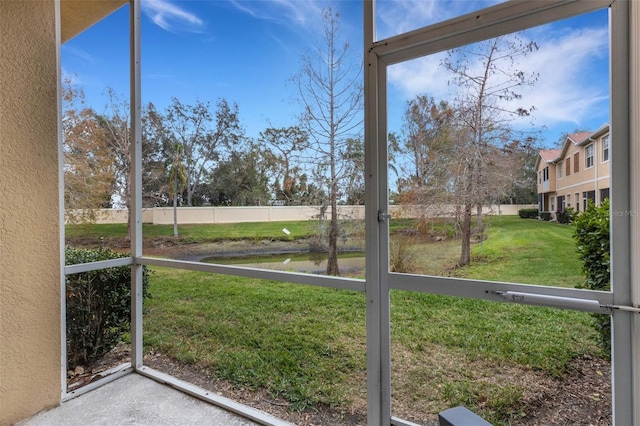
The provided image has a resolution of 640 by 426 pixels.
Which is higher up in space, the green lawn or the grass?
the green lawn

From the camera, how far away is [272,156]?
2121 mm

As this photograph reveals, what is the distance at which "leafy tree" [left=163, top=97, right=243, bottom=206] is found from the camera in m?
2.36

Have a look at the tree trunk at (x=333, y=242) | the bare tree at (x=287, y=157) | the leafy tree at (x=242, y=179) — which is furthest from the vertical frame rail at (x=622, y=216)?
the leafy tree at (x=242, y=179)

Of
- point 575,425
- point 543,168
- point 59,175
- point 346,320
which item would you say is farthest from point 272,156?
point 575,425

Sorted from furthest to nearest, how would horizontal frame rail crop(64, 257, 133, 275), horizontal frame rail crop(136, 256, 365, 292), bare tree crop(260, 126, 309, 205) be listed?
1. horizontal frame rail crop(64, 257, 133, 275)
2. bare tree crop(260, 126, 309, 205)
3. horizontal frame rail crop(136, 256, 365, 292)

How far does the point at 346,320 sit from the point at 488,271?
1056mm

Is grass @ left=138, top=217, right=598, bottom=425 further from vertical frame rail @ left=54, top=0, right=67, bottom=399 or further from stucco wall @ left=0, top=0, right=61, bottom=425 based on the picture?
stucco wall @ left=0, top=0, right=61, bottom=425

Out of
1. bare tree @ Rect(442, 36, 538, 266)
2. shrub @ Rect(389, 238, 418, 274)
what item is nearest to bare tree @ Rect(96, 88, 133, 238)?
shrub @ Rect(389, 238, 418, 274)

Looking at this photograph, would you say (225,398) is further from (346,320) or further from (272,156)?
(272,156)

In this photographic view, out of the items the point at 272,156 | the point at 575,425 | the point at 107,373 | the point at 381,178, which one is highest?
the point at 272,156

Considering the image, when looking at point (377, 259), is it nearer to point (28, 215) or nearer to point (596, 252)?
point (596, 252)

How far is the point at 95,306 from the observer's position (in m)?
2.46

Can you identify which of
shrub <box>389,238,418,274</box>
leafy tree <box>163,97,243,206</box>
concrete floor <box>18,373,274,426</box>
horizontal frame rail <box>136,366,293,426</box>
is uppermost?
leafy tree <box>163,97,243,206</box>

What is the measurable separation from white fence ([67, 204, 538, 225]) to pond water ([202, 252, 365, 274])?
0.23m
